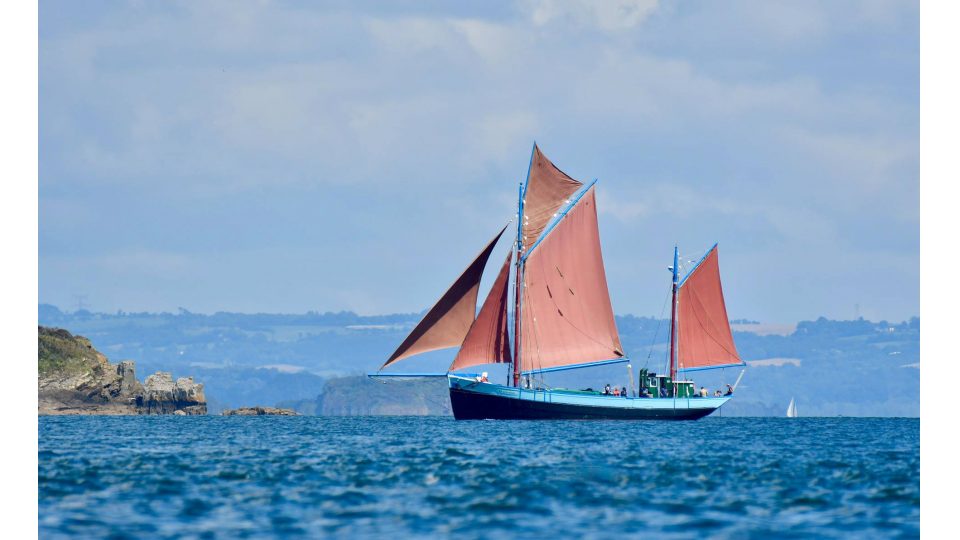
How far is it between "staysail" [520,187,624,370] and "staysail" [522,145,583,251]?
5.45ft

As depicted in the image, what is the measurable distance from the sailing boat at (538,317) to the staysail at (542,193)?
0.26 feet

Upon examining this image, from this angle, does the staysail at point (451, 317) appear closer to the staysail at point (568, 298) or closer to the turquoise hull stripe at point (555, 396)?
the staysail at point (568, 298)

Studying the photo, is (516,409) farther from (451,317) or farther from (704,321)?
(704,321)

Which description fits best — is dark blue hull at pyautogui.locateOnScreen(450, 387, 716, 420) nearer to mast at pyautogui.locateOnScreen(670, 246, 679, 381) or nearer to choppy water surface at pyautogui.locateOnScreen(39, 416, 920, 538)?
mast at pyautogui.locateOnScreen(670, 246, 679, 381)

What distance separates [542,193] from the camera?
114125mm

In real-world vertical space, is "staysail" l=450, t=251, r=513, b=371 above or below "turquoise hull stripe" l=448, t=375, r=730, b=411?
above

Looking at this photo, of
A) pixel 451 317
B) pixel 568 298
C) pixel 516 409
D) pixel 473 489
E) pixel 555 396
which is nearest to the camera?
pixel 473 489

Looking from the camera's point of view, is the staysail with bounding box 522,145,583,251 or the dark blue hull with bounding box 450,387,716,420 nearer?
the staysail with bounding box 522,145,583,251

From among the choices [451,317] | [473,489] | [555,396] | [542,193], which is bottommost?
[555,396]

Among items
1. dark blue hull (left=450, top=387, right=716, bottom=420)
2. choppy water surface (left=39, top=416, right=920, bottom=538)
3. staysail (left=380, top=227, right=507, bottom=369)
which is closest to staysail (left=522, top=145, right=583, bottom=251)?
staysail (left=380, top=227, right=507, bottom=369)

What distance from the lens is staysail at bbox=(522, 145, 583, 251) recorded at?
371 feet

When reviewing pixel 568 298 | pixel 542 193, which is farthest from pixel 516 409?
pixel 542 193

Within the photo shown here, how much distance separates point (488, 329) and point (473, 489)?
59.5 m

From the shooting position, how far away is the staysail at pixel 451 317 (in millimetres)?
106438
